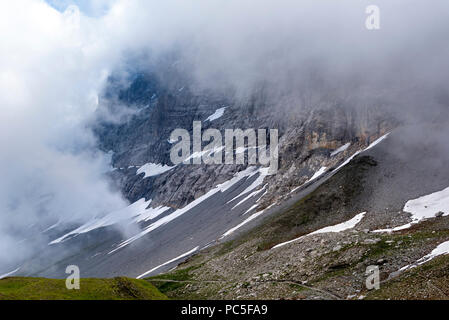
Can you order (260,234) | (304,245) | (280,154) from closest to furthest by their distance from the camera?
(304,245), (260,234), (280,154)

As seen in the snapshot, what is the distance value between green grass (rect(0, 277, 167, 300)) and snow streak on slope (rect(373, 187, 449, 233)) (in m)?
33.0

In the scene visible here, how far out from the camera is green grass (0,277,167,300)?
37625 millimetres

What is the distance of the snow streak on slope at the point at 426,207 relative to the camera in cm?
4738

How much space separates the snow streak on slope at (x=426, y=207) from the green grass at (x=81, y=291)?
1299 inches

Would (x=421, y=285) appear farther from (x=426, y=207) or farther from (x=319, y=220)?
(x=319, y=220)

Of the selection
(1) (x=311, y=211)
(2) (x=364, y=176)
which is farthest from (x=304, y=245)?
(2) (x=364, y=176)

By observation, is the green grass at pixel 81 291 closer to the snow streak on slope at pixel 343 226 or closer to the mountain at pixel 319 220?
the mountain at pixel 319 220

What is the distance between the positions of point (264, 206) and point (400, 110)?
48.0 meters

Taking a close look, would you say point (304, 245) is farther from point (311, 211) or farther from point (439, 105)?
point (439, 105)

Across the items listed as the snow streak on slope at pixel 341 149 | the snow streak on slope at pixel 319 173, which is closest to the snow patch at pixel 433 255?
the snow streak on slope at pixel 319 173

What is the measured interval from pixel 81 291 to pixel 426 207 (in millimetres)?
48578

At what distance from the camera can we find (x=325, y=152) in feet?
368

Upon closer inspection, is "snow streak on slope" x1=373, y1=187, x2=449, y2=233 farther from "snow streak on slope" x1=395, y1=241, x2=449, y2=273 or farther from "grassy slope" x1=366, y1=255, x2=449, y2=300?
"grassy slope" x1=366, y1=255, x2=449, y2=300

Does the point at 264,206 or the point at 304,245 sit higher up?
the point at 304,245
